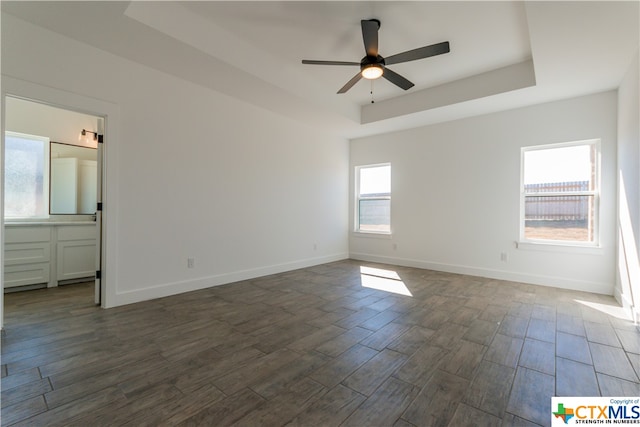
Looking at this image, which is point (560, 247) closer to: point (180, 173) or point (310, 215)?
point (310, 215)

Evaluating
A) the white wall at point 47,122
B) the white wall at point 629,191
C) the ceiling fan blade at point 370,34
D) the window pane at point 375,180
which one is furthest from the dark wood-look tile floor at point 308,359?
the window pane at point 375,180

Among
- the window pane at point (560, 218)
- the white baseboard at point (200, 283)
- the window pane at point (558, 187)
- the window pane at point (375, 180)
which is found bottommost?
the white baseboard at point (200, 283)

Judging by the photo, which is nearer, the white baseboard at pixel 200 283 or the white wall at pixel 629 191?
the white wall at pixel 629 191

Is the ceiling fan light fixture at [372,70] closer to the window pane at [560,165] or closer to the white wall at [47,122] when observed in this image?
the window pane at [560,165]

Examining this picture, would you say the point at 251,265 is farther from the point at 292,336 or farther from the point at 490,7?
the point at 490,7

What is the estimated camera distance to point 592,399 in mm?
1648

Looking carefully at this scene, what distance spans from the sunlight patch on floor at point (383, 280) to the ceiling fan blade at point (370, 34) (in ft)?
9.57

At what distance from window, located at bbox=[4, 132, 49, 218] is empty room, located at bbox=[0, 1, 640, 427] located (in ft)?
0.07

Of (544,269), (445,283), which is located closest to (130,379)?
(445,283)

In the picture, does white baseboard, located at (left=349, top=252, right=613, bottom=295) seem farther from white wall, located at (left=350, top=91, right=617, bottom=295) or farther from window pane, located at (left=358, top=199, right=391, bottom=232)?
window pane, located at (left=358, top=199, right=391, bottom=232)

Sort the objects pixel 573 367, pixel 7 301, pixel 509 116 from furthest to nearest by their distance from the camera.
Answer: pixel 509 116 → pixel 7 301 → pixel 573 367

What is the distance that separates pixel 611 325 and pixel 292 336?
3.09 m

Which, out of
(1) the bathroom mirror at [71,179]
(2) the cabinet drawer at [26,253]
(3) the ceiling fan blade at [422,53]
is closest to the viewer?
(3) the ceiling fan blade at [422,53]

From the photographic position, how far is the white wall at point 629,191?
9.49 feet
